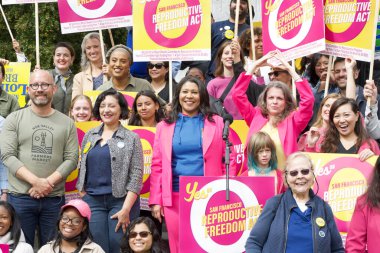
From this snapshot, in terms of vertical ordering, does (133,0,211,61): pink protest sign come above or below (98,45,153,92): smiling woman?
above

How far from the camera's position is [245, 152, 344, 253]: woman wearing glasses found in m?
6.89

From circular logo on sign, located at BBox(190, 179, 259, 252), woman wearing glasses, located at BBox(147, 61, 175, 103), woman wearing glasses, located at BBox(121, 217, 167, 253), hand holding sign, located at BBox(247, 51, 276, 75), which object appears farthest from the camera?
woman wearing glasses, located at BBox(147, 61, 175, 103)

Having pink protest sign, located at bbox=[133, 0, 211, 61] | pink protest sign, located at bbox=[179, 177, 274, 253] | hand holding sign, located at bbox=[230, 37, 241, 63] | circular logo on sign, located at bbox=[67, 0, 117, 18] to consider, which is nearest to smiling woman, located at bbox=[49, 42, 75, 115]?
circular logo on sign, located at bbox=[67, 0, 117, 18]

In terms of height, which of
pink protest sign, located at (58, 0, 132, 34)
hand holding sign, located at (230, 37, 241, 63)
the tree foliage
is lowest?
hand holding sign, located at (230, 37, 241, 63)

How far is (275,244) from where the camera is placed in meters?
6.91

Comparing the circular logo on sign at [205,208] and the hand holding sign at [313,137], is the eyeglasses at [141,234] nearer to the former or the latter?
the circular logo on sign at [205,208]

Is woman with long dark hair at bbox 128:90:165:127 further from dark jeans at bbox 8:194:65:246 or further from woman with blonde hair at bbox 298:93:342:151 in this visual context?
woman with blonde hair at bbox 298:93:342:151

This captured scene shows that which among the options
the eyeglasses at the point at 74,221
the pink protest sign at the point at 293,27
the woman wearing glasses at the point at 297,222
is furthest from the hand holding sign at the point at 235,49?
the woman wearing glasses at the point at 297,222

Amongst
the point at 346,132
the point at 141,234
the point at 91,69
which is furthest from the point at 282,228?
the point at 91,69

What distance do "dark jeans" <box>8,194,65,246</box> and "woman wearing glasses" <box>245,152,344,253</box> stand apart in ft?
8.35

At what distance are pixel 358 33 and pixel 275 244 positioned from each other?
3.51 m

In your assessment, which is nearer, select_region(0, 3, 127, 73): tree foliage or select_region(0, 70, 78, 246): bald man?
select_region(0, 70, 78, 246): bald man

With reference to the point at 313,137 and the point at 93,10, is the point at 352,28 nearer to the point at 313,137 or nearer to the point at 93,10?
the point at 313,137

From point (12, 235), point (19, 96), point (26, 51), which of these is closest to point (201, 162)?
point (12, 235)
